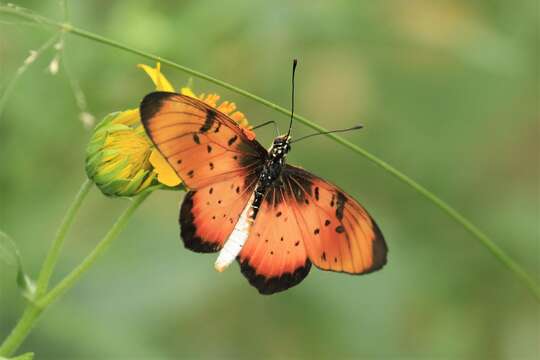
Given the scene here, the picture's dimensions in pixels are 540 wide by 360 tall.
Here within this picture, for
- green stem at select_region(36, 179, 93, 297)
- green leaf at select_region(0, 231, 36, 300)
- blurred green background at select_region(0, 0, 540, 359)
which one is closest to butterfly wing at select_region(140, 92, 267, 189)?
green stem at select_region(36, 179, 93, 297)

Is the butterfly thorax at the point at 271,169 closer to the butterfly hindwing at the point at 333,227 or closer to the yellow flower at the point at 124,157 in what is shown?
the butterfly hindwing at the point at 333,227

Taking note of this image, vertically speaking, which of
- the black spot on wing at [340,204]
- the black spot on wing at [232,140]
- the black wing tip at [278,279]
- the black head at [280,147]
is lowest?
the black wing tip at [278,279]

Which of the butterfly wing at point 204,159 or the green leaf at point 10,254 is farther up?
the butterfly wing at point 204,159

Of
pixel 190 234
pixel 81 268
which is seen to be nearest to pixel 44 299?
pixel 81 268

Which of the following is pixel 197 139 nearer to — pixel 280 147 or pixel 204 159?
pixel 204 159

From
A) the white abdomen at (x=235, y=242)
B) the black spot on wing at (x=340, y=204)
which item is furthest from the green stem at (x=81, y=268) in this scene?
the black spot on wing at (x=340, y=204)

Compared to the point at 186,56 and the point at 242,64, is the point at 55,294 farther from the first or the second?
the point at 242,64

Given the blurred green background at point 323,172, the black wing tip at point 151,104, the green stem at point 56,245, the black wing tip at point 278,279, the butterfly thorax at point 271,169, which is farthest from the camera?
the blurred green background at point 323,172

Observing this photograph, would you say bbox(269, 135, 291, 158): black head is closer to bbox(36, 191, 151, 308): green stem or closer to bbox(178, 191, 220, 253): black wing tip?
bbox(178, 191, 220, 253): black wing tip
